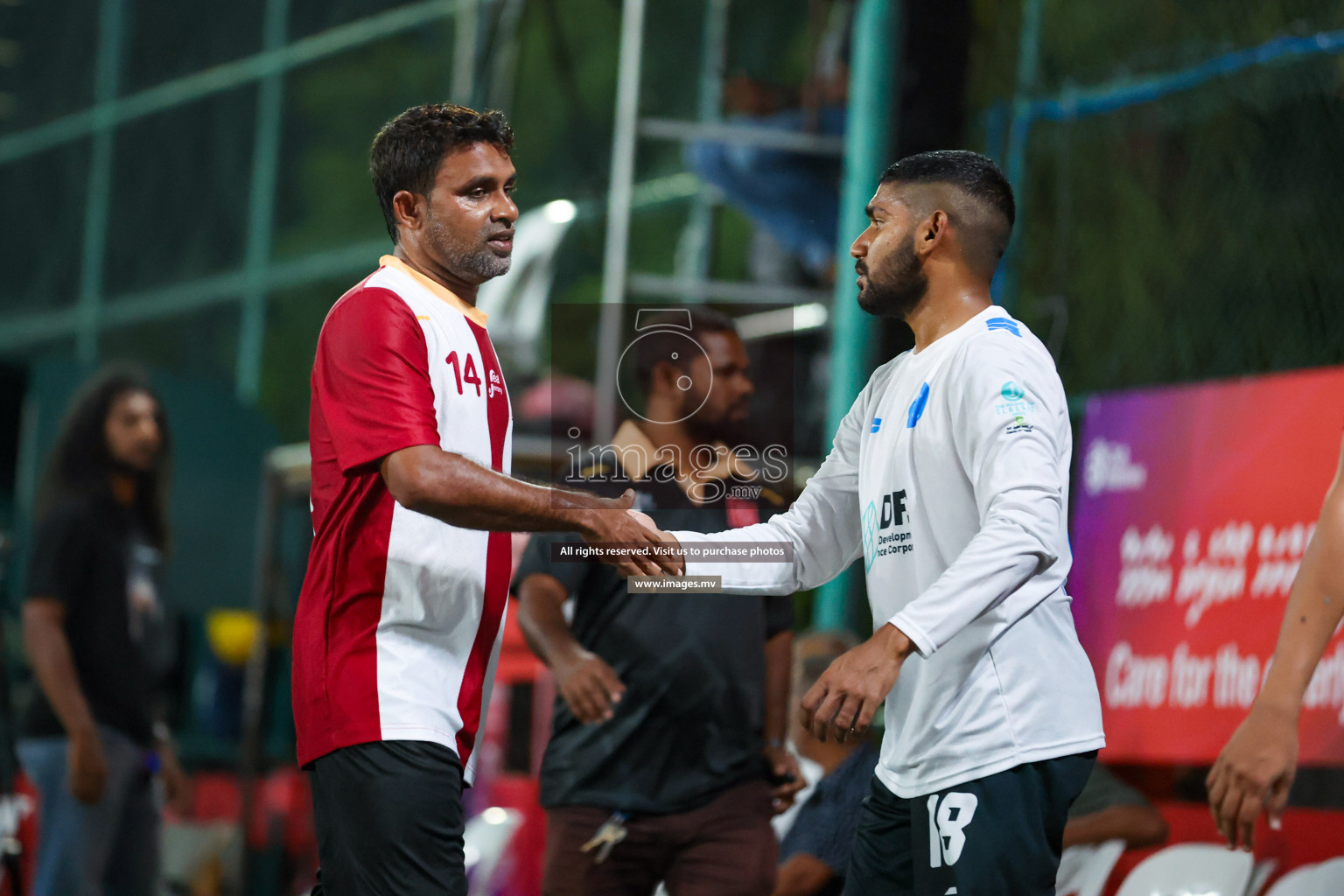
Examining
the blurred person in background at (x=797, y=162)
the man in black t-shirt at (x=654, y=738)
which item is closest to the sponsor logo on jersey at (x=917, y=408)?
the man in black t-shirt at (x=654, y=738)

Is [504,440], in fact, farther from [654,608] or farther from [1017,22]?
[1017,22]

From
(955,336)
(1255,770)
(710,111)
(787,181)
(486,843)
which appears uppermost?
(710,111)

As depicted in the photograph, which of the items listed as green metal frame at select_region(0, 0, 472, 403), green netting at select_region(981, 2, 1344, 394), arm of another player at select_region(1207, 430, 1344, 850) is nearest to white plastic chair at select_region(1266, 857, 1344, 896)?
arm of another player at select_region(1207, 430, 1344, 850)

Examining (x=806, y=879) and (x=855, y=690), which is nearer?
(x=855, y=690)

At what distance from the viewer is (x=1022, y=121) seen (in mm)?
4727

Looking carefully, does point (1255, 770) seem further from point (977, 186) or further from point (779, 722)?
point (779, 722)

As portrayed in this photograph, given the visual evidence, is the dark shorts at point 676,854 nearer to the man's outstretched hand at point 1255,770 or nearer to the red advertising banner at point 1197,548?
the red advertising banner at point 1197,548

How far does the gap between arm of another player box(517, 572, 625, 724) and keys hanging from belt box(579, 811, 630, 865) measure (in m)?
0.25

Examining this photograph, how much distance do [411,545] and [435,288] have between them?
1.58 feet

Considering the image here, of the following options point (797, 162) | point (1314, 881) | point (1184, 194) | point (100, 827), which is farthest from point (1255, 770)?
point (100, 827)

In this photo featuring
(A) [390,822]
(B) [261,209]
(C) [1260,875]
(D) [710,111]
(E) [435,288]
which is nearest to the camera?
(A) [390,822]

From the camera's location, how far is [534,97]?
10.1 meters

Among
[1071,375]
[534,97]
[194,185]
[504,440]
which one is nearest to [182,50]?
[194,185]

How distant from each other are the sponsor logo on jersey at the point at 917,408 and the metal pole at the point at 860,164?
86.7 inches
